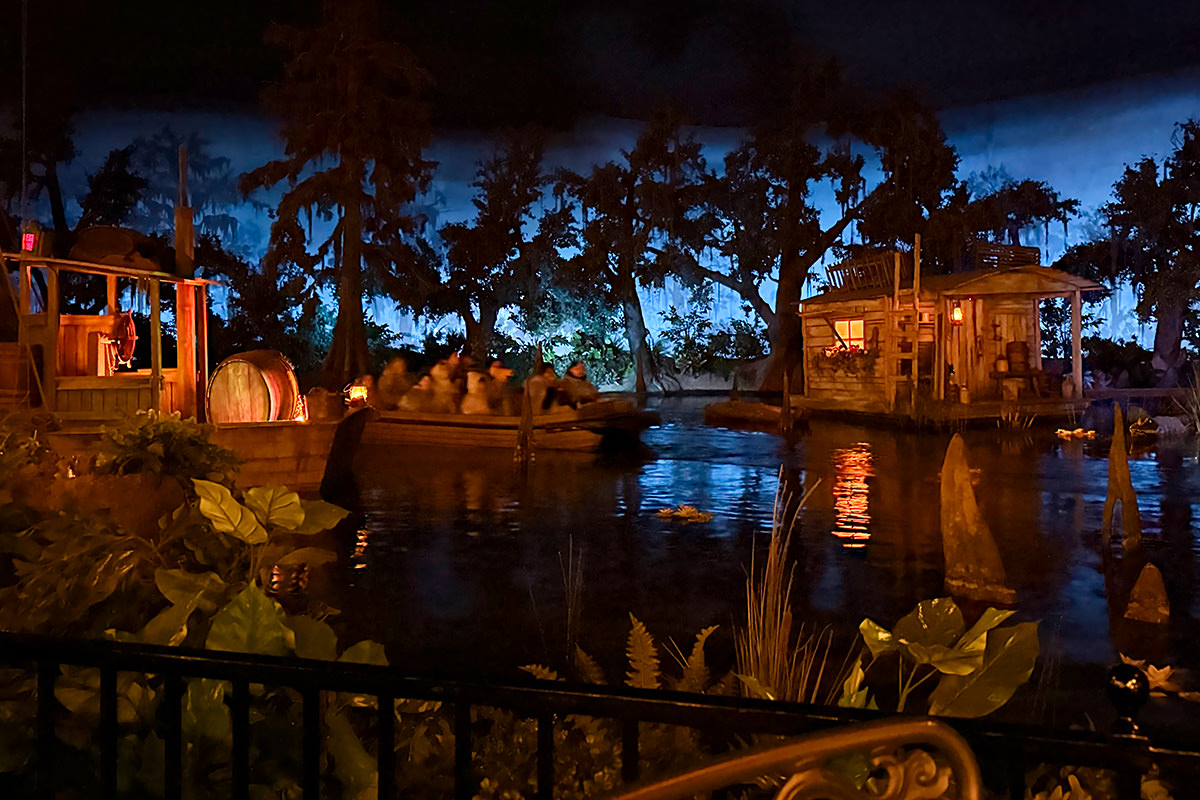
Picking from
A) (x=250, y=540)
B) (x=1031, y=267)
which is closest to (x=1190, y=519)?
(x=250, y=540)

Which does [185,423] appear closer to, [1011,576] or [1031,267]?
A: [1011,576]

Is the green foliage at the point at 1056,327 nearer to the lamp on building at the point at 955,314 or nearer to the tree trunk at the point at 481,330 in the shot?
the lamp on building at the point at 955,314

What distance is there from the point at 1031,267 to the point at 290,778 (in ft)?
86.6

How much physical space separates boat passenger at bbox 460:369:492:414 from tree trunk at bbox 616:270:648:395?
20.7 metres

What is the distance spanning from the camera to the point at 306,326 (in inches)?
1431

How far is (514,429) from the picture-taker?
18.9 metres

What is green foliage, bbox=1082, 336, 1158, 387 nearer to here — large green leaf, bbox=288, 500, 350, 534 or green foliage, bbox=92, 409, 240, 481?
green foliage, bbox=92, 409, 240, 481

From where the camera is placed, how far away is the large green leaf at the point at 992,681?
2570 mm

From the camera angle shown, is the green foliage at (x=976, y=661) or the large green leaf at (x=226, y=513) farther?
the large green leaf at (x=226, y=513)

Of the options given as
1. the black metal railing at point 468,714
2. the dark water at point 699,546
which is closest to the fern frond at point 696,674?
the dark water at point 699,546

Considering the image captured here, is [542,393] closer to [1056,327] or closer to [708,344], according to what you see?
[708,344]

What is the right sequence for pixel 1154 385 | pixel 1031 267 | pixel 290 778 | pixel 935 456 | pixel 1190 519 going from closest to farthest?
pixel 290 778 → pixel 1190 519 → pixel 935 456 → pixel 1031 267 → pixel 1154 385

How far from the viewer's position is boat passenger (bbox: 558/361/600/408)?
20000 millimetres

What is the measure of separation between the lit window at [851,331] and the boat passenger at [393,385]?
14086mm
